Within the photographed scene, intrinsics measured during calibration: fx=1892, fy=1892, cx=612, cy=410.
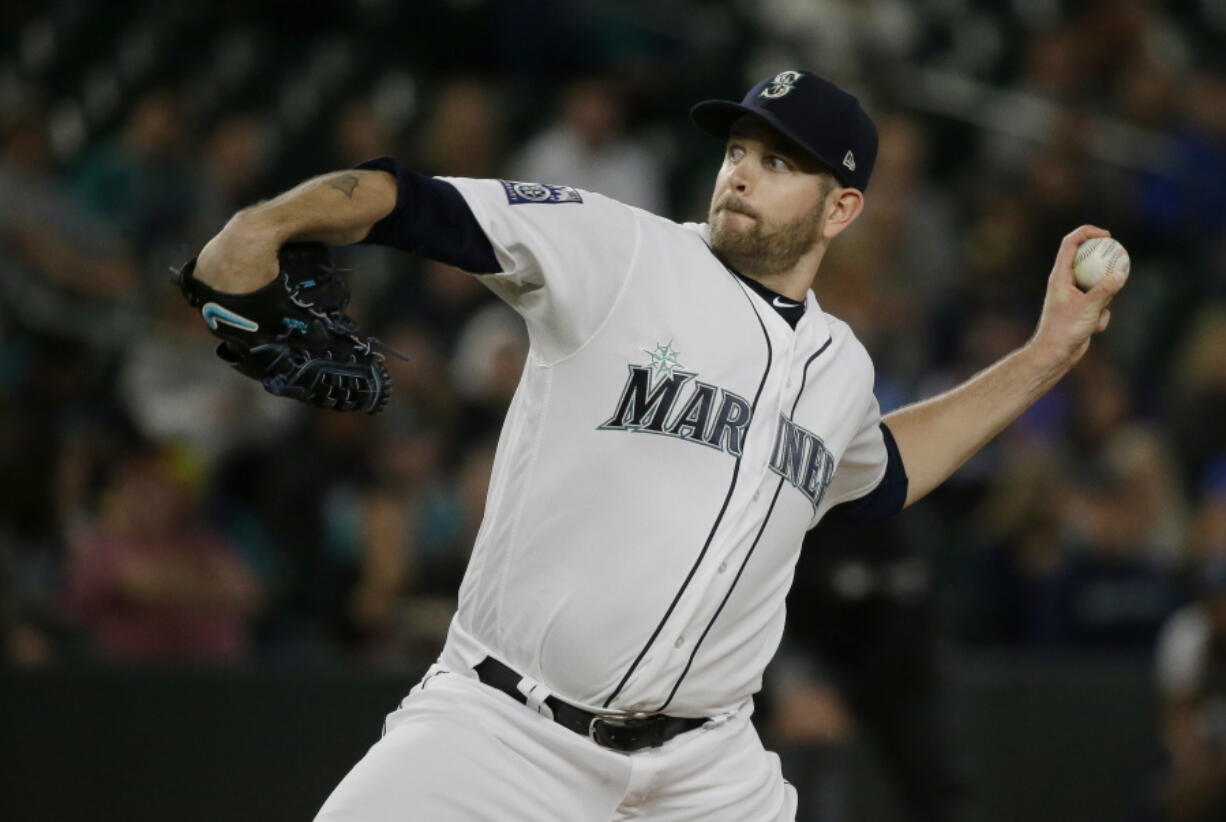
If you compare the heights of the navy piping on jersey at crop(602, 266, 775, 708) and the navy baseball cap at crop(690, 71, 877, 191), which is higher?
the navy baseball cap at crop(690, 71, 877, 191)

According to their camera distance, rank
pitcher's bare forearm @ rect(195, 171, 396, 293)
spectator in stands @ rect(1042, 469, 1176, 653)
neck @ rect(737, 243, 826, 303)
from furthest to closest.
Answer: spectator in stands @ rect(1042, 469, 1176, 653), neck @ rect(737, 243, 826, 303), pitcher's bare forearm @ rect(195, 171, 396, 293)

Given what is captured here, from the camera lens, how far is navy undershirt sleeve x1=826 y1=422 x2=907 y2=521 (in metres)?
4.19

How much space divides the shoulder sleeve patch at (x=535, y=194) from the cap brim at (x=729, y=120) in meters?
0.42

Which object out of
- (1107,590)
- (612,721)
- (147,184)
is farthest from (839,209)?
(147,184)

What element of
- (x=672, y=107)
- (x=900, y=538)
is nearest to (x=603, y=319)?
(x=900, y=538)

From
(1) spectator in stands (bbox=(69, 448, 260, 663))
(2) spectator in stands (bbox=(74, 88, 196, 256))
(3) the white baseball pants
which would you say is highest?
(2) spectator in stands (bbox=(74, 88, 196, 256))

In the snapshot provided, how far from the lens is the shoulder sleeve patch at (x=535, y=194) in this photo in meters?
3.41

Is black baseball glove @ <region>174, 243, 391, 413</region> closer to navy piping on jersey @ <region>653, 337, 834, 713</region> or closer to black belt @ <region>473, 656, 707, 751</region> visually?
black belt @ <region>473, 656, 707, 751</region>

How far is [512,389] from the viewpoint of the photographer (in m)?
7.59

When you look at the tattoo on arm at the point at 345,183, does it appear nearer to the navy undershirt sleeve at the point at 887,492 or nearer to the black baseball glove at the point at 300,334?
the black baseball glove at the point at 300,334

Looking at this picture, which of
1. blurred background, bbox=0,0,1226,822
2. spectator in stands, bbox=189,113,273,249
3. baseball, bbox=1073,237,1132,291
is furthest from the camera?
spectator in stands, bbox=189,113,273,249

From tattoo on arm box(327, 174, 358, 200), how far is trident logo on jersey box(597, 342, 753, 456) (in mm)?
679

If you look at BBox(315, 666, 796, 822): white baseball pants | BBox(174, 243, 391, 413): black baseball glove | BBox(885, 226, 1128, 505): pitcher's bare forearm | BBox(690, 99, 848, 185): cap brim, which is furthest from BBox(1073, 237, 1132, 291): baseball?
BBox(174, 243, 391, 413): black baseball glove

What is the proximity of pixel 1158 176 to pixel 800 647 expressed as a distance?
14.1 ft
